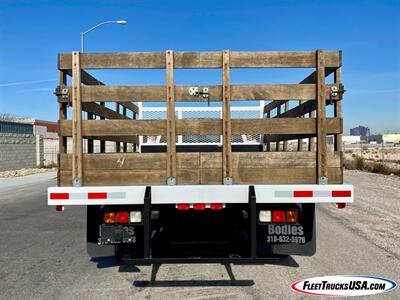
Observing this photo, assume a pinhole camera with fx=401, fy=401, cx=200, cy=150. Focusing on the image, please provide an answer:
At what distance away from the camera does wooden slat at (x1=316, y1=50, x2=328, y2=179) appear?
13.1ft

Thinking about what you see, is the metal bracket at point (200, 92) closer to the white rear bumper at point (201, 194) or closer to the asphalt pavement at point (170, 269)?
the white rear bumper at point (201, 194)

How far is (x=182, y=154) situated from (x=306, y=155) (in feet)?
4.11

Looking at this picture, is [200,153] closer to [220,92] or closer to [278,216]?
[220,92]

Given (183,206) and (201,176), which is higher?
(201,176)

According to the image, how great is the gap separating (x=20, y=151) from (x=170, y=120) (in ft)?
113

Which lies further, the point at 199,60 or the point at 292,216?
the point at 292,216

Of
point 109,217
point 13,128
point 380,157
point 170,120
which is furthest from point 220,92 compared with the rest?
point 13,128

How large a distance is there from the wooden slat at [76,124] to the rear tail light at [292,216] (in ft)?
7.15

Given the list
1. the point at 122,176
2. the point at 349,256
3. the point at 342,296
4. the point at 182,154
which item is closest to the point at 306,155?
the point at 182,154

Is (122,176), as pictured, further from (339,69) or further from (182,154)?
(339,69)

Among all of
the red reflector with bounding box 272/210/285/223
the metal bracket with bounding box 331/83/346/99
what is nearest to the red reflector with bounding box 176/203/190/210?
the red reflector with bounding box 272/210/285/223

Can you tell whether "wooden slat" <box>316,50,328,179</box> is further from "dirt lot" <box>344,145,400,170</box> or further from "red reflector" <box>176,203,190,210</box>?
"dirt lot" <box>344,145,400,170</box>

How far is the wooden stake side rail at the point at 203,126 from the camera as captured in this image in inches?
158

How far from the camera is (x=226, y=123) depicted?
157 inches
